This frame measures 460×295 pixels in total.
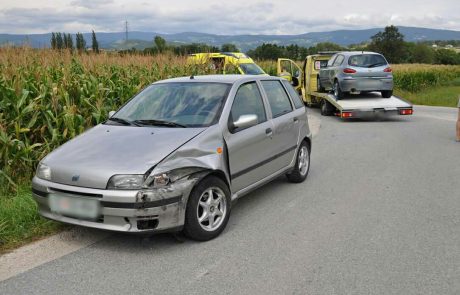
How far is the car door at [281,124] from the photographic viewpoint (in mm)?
5871

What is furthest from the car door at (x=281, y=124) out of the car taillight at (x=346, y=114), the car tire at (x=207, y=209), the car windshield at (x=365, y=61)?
the car windshield at (x=365, y=61)

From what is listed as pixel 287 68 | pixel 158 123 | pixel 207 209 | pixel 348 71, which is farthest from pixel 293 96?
pixel 287 68

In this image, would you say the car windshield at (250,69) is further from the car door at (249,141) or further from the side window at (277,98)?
the car door at (249,141)

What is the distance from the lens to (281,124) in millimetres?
6000

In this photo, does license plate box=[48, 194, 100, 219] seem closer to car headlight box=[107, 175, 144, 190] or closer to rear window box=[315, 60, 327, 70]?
car headlight box=[107, 175, 144, 190]

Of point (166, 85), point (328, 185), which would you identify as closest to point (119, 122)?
point (166, 85)

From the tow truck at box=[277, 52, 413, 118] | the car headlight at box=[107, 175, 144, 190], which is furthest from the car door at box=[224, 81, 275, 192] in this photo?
the tow truck at box=[277, 52, 413, 118]

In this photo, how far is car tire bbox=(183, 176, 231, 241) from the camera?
4250 mm

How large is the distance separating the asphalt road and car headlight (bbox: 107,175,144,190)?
0.67m

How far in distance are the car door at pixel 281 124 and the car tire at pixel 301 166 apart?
31 cm

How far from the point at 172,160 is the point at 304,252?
58.8 inches

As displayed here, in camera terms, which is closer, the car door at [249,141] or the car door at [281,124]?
the car door at [249,141]

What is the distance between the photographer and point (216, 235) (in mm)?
4543

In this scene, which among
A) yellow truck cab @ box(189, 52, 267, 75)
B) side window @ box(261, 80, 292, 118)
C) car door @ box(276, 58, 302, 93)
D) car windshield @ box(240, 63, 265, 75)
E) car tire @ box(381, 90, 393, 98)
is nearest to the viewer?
side window @ box(261, 80, 292, 118)
